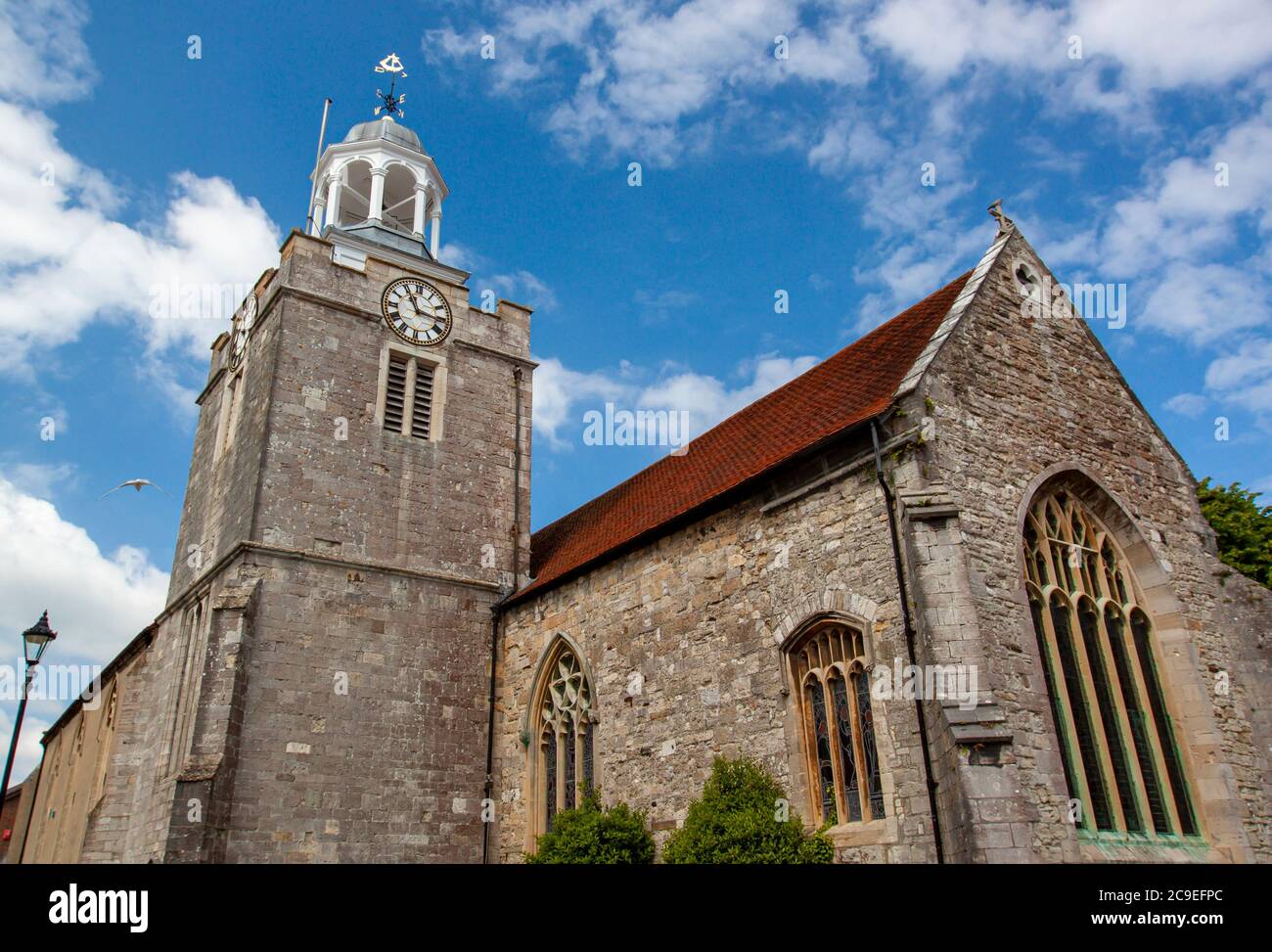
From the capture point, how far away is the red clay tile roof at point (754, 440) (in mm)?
13172

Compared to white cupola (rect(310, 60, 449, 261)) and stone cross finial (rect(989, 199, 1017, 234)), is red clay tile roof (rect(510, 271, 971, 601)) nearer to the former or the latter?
stone cross finial (rect(989, 199, 1017, 234))

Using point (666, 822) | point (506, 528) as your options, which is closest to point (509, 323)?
point (506, 528)

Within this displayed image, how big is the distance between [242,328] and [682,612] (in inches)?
479

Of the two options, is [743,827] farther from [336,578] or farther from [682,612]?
[336,578]

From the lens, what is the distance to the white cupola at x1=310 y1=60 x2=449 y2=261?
21734mm

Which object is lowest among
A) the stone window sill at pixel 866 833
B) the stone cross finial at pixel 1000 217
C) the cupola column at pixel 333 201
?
the stone window sill at pixel 866 833

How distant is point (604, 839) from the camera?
12.8 m

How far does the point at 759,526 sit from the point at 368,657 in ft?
24.9

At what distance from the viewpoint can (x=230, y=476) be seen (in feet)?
58.3

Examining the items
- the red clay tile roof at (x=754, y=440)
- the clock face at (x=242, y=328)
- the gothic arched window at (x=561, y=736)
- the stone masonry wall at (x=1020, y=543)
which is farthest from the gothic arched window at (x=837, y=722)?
the clock face at (x=242, y=328)

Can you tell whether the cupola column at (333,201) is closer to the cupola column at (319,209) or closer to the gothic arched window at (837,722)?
the cupola column at (319,209)

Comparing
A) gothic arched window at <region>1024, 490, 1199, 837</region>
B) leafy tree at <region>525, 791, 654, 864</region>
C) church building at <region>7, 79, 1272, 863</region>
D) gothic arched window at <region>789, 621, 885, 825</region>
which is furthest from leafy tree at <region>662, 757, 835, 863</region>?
gothic arched window at <region>1024, 490, 1199, 837</region>

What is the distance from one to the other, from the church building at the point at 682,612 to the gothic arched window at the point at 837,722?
0.04 meters

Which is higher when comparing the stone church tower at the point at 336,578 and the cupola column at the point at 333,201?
the cupola column at the point at 333,201
